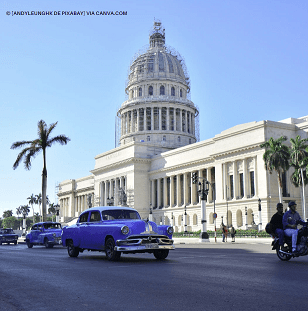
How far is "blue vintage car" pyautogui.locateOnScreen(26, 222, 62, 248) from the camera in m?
27.4

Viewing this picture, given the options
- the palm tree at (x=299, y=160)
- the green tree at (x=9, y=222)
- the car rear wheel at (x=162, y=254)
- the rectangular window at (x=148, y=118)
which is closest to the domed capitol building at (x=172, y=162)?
the rectangular window at (x=148, y=118)

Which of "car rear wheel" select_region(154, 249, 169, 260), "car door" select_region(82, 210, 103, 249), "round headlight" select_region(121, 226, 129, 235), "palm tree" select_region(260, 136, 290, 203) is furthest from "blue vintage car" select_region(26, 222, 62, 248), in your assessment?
"palm tree" select_region(260, 136, 290, 203)

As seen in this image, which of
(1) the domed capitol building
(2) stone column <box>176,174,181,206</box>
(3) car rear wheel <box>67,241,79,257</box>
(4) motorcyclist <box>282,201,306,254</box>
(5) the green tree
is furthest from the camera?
(5) the green tree

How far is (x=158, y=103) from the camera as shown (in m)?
98.3

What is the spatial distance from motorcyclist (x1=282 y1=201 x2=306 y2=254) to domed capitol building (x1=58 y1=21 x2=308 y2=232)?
37.5 m

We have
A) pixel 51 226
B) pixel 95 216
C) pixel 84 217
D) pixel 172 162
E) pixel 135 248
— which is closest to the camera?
pixel 135 248

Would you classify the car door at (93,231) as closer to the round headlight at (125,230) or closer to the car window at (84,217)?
the car window at (84,217)

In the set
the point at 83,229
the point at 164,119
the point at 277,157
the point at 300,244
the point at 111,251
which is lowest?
the point at 111,251

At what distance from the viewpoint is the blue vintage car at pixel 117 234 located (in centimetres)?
1415

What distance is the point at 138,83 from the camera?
10362cm

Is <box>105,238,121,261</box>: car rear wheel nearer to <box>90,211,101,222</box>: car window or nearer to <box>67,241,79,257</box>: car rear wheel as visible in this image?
<box>90,211,101,222</box>: car window

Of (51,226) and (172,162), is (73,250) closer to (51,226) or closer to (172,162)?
(51,226)

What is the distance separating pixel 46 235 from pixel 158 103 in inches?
2872

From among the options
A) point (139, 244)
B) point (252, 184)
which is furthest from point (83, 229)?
point (252, 184)
